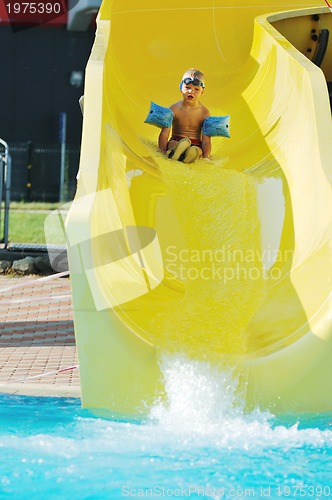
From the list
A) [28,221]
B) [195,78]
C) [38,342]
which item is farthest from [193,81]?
[28,221]

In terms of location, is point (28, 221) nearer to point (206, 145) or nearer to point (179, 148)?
point (206, 145)

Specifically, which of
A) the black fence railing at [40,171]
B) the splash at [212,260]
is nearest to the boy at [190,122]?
the splash at [212,260]

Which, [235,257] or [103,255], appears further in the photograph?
[235,257]

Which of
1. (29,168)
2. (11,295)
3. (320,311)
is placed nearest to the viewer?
(320,311)

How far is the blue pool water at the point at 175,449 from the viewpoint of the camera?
3.53 metres

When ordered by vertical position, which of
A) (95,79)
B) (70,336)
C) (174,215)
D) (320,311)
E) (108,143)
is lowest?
(70,336)

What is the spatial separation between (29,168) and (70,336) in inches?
393

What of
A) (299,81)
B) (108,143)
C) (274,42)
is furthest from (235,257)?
(274,42)

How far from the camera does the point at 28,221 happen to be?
42.5 ft

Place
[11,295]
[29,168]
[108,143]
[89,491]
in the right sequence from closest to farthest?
[89,491] < [108,143] < [11,295] < [29,168]

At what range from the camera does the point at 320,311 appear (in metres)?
4.28

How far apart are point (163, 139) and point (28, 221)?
273 inches

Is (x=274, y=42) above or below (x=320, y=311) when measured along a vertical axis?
above

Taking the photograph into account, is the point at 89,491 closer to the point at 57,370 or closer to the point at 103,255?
the point at 103,255
